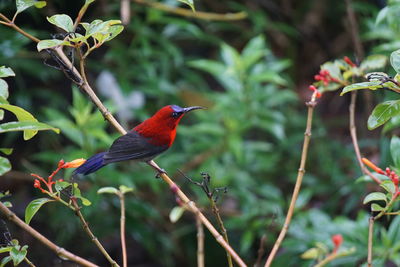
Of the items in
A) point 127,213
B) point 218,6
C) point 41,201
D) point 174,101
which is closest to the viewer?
point 41,201

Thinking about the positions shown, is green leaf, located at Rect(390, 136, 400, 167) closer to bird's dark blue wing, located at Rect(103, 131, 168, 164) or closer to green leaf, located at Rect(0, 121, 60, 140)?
bird's dark blue wing, located at Rect(103, 131, 168, 164)

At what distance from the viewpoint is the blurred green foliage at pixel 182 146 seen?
3193 mm

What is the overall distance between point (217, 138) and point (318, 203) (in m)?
1.29

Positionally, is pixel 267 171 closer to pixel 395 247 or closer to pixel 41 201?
pixel 395 247

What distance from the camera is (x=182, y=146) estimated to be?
3.78 m

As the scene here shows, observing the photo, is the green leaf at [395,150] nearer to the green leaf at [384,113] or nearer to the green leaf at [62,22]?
the green leaf at [384,113]

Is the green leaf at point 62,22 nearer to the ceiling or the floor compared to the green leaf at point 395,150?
nearer to the ceiling

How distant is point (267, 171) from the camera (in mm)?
4102

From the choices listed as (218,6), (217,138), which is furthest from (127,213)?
(218,6)

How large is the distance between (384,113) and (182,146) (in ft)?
8.20

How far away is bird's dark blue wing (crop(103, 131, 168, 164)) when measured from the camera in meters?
2.30

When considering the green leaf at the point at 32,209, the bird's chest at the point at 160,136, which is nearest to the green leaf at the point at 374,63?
the bird's chest at the point at 160,136

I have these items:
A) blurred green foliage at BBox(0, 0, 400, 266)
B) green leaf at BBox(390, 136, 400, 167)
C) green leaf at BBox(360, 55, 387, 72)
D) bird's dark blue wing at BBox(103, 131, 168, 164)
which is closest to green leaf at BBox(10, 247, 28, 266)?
bird's dark blue wing at BBox(103, 131, 168, 164)

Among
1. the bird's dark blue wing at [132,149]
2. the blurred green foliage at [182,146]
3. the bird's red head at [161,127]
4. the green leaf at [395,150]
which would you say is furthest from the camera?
the blurred green foliage at [182,146]
